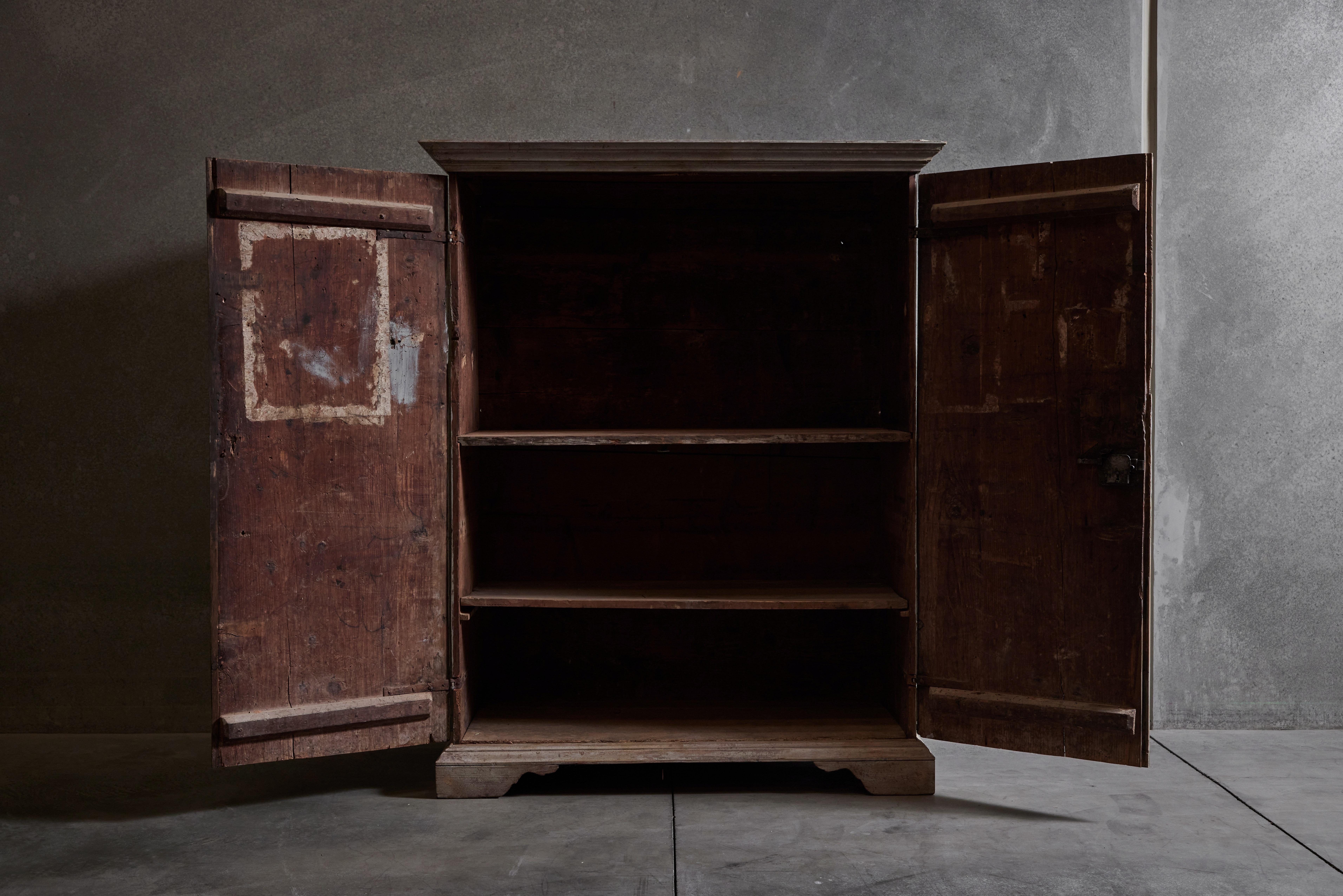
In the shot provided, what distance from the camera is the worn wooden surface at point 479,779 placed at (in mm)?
2426

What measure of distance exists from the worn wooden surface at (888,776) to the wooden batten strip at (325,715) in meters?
1.15

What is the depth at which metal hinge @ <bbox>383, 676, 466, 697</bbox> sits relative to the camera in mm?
2393

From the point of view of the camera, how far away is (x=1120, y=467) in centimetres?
228

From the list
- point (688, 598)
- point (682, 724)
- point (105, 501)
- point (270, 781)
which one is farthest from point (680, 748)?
point (105, 501)

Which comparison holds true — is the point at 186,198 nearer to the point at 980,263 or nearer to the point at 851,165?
the point at 851,165

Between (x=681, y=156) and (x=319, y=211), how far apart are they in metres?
0.97

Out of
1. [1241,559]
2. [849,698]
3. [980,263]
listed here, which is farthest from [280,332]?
[1241,559]

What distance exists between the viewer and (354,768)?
2.72 metres

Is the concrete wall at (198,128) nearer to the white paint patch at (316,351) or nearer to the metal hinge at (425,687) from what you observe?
the white paint patch at (316,351)

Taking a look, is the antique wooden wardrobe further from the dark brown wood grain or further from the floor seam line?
the floor seam line

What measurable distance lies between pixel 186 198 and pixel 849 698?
110 inches

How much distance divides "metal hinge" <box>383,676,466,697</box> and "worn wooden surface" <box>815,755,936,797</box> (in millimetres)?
1039

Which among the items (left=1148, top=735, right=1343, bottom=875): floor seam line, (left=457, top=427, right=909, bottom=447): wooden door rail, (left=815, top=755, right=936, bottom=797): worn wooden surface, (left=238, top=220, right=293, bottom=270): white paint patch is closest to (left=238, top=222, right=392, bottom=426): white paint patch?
(left=238, top=220, right=293, bottom=270): white paint patch

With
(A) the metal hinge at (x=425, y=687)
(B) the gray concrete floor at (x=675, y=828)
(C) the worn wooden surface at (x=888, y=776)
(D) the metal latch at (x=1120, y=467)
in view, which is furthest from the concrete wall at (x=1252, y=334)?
(A) the metal hinge at (x=425, y=687)
